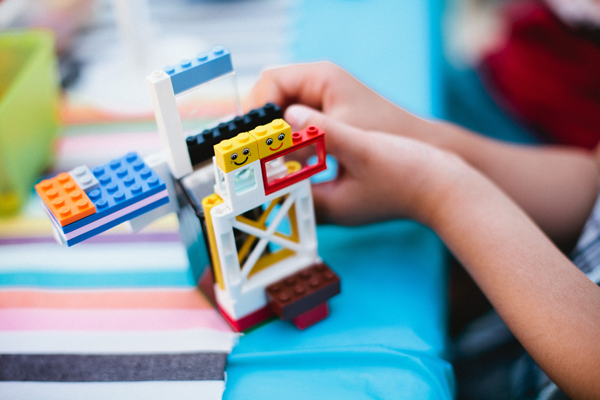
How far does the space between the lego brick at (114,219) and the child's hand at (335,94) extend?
0.56ft

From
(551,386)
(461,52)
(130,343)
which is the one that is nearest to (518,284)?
(551,386)

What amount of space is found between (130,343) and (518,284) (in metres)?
0.34

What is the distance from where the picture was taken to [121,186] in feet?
1.24

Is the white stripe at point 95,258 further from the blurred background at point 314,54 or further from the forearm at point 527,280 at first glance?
the forearm at point 527,280

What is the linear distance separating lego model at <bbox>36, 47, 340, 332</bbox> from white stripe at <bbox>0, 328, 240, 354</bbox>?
26 mm

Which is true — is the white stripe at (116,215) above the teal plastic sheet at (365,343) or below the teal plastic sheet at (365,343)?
above

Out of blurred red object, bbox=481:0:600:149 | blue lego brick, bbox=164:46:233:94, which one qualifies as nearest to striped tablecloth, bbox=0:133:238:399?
blue lego brick, bbox=164:46:233:94

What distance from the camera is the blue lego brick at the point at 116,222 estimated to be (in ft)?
1.17

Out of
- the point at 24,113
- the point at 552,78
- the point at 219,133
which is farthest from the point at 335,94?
the point at 552,78

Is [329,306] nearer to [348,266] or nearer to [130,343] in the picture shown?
[348,266]

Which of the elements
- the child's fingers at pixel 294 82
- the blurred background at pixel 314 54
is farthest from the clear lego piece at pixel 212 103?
the child's fingers at pixel 294 82

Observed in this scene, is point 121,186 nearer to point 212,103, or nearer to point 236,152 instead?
point 236,152

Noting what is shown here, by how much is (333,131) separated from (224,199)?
123mm

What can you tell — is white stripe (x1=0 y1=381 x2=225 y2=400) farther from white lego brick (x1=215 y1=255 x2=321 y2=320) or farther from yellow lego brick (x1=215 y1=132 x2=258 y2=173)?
yellow lego brick (x1=215 y1=132 x2=258 y2=173)
